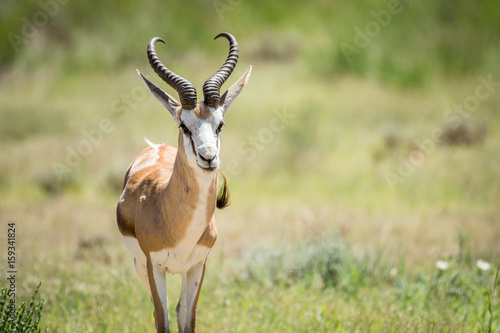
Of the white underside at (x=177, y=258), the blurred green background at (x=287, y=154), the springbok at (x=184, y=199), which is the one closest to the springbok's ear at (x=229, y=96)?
the springbok at (x=184, y=199)

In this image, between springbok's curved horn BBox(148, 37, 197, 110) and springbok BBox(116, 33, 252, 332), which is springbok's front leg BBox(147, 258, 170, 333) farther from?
springbok's curved horn BBox(148, 37, 197, 110)

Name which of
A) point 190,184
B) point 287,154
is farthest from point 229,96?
point 287,154

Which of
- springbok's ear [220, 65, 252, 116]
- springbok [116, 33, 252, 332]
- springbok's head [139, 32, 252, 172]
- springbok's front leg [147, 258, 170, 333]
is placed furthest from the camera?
springbok's front leg [147, 258, 170, 333]

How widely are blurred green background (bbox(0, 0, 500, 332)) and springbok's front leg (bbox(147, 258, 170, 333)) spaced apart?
3.65ft

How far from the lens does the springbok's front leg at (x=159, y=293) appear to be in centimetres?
485

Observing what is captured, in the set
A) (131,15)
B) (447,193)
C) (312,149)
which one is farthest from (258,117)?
(131,15)

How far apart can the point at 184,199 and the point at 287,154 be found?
10.9m

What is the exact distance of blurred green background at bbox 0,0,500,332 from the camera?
Result: 673cm

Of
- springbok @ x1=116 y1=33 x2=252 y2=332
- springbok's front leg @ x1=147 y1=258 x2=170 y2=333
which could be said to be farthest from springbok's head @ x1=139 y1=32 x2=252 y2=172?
springbok's front leg @ x1=147 y1=258 x2=170 y2=333

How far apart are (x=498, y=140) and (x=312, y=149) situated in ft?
16.6

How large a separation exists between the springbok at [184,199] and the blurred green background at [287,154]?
3.79 feet

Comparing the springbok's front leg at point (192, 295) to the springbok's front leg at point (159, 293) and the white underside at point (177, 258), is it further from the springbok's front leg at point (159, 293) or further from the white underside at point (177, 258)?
the springbok's front leg at point (159, 293)

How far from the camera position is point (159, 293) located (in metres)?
4.88

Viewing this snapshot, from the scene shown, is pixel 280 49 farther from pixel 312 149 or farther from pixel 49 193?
pixel 49 193
